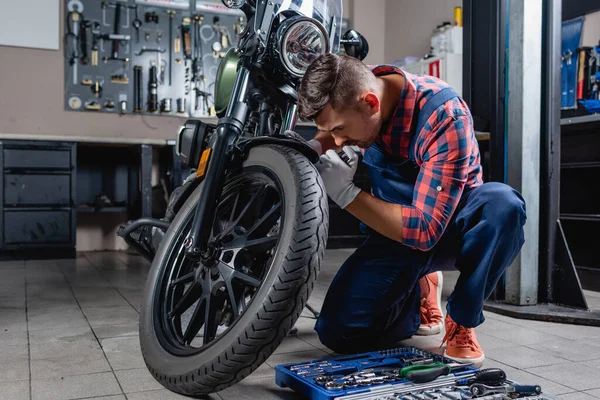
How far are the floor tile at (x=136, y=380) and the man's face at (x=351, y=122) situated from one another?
2.42ft

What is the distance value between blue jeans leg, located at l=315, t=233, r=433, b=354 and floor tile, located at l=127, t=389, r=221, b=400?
0.44 m

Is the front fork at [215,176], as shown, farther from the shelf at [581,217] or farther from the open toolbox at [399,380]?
the shelf at [581,217]

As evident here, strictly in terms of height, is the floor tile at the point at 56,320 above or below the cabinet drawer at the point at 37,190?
below

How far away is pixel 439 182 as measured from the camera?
136 centimetres

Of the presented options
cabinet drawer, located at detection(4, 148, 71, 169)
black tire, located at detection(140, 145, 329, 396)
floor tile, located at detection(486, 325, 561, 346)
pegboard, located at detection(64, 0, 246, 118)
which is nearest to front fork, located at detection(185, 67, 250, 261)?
black tire, located at detection(140, 145, 329, 396)

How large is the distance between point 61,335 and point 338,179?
1143 millimetres

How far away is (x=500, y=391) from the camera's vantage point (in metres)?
1.16

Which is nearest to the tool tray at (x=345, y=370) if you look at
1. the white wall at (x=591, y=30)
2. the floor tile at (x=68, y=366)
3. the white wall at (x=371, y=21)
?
the floor tile at (x=68, y=366)

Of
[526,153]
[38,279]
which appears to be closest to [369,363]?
[526,153]

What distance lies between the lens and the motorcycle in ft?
3.76

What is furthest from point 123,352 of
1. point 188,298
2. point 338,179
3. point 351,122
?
point 351,122

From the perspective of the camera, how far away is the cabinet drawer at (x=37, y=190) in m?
3.93

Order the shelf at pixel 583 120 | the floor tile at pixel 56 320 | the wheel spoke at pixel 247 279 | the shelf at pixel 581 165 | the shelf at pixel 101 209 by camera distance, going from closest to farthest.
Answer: the wheel spoke at pixel 247 279, the floor tile at pixel 56 320, the shelf at pixel 583 120, the shelf at pixel 581 165, the shelf at pixel 101 209

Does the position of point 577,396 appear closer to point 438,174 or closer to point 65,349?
point 438,174
